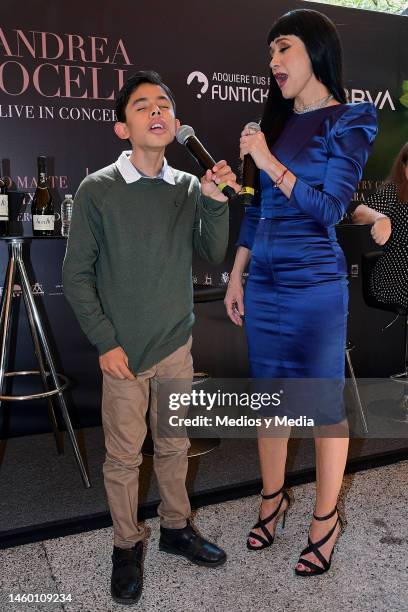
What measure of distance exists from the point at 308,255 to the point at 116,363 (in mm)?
645

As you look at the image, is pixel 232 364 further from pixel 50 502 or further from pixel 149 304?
pixel 149 304

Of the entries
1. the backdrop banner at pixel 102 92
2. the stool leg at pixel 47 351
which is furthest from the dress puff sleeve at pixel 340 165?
the backdrop banner at pixel 102 92

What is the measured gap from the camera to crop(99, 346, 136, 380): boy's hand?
1749 millimetres

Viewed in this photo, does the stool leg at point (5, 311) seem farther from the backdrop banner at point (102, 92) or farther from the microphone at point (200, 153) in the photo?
the microphone at point (200, 153)

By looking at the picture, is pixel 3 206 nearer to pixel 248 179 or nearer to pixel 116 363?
pixel 116 363

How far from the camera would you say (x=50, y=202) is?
3.20 m

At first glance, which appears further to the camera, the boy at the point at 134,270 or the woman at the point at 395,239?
the woman at the point at 395,239

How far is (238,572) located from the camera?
78.7 inches

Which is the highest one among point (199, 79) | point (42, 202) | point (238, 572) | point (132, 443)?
point (199, 79)

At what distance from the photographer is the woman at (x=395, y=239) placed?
325 centimetres

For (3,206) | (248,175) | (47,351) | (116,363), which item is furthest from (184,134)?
(3,206)

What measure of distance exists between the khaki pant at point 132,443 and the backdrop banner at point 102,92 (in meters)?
1.45

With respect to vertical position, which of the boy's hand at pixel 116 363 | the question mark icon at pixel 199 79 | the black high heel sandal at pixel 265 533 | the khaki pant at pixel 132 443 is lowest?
the black high heel sandal at pixel 265 533

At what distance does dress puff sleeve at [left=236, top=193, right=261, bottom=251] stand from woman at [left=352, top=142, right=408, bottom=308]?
1.39 m
